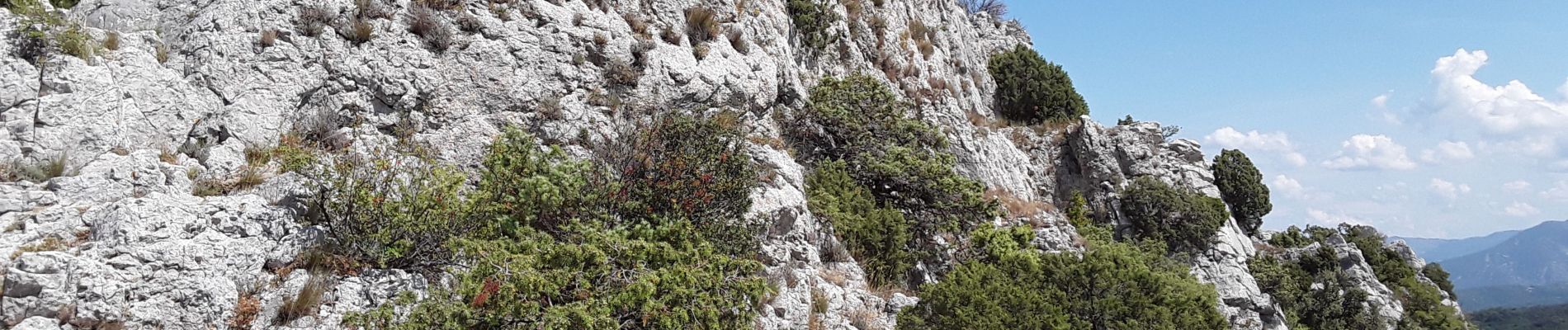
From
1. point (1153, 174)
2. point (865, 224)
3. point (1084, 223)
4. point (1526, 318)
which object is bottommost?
point (1526, 318)

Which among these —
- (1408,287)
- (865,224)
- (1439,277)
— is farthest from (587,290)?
(1439,277)

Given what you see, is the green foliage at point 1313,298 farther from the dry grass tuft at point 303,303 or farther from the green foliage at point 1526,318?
the green foliage at point 1526,318

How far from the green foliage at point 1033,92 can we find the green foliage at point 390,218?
63.8 feet

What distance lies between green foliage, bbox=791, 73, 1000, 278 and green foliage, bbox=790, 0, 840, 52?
5.68ft

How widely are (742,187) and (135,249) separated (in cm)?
567

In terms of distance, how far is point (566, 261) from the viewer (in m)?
6.06

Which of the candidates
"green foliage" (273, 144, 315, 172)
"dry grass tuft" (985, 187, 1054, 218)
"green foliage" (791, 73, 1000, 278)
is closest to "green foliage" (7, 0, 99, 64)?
"green foliage" (273, 144, 315, 172)

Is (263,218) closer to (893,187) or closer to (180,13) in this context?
(180,13)

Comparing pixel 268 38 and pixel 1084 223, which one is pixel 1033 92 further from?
pixel 268 38

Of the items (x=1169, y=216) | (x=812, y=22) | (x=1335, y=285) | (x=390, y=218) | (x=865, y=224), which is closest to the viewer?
(x=390, y=218)

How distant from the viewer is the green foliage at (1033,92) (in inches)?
913

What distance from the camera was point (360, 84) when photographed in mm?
9062

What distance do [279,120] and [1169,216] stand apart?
61.7 ft

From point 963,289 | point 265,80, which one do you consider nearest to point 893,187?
point 963,289
